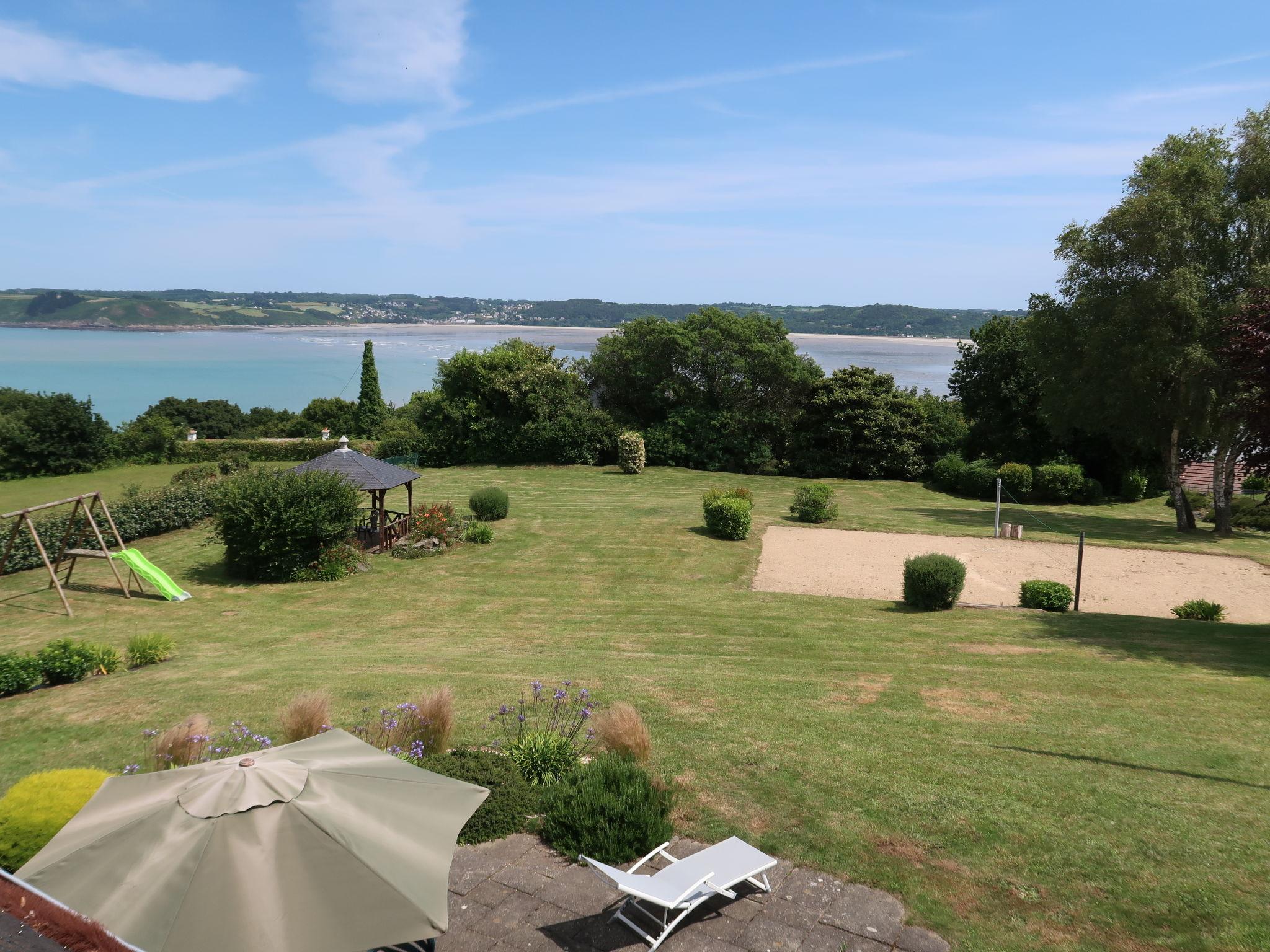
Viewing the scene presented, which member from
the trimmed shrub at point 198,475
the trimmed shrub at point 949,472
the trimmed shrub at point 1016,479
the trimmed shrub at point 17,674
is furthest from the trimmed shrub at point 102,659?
the trimmed shrub at point 949,472

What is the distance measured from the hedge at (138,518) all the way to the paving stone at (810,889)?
53.1 feet

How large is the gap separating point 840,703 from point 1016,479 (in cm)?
2523

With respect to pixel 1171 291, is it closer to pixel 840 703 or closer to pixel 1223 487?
pixel 1223 487

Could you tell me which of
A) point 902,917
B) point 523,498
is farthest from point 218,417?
point 902,917

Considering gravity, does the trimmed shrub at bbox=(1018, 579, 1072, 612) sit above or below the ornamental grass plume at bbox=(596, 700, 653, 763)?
below

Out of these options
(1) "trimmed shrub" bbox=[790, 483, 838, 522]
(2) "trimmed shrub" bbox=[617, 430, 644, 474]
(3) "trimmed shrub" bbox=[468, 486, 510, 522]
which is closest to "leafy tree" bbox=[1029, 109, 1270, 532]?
(1) "trimmed shrub" bbox=[790, 483, 838, 522]

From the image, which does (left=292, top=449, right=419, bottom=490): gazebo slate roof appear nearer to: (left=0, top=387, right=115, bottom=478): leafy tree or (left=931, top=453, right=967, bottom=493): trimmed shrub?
(left=931, top=453, right=967, bottom=493): trimmed shrub

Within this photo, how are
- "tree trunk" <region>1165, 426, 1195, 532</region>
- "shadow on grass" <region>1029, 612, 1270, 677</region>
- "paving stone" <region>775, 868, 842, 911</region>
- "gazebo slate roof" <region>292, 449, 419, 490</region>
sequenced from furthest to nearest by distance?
"tree trunk" <region>1165, 426, 1195, 532</region>, "gazebo slate roof" <region>292, 449, 419, 490</region>, "shadow on grass" <region>1029, 612, 1270, 677</region>, "paving stone" <region>775, 868, 842, 911</region>

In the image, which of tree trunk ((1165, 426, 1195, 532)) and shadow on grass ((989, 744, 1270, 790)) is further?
tree trunk ((1165, 426, 1195, 532))

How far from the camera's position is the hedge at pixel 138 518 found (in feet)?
56.5

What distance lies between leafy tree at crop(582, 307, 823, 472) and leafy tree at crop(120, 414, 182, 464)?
65.2ft

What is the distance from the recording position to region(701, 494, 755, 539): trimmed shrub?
2217 centimetres

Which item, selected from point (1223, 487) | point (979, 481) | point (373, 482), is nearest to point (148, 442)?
point (373, 482)

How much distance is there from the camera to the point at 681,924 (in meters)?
4.95
